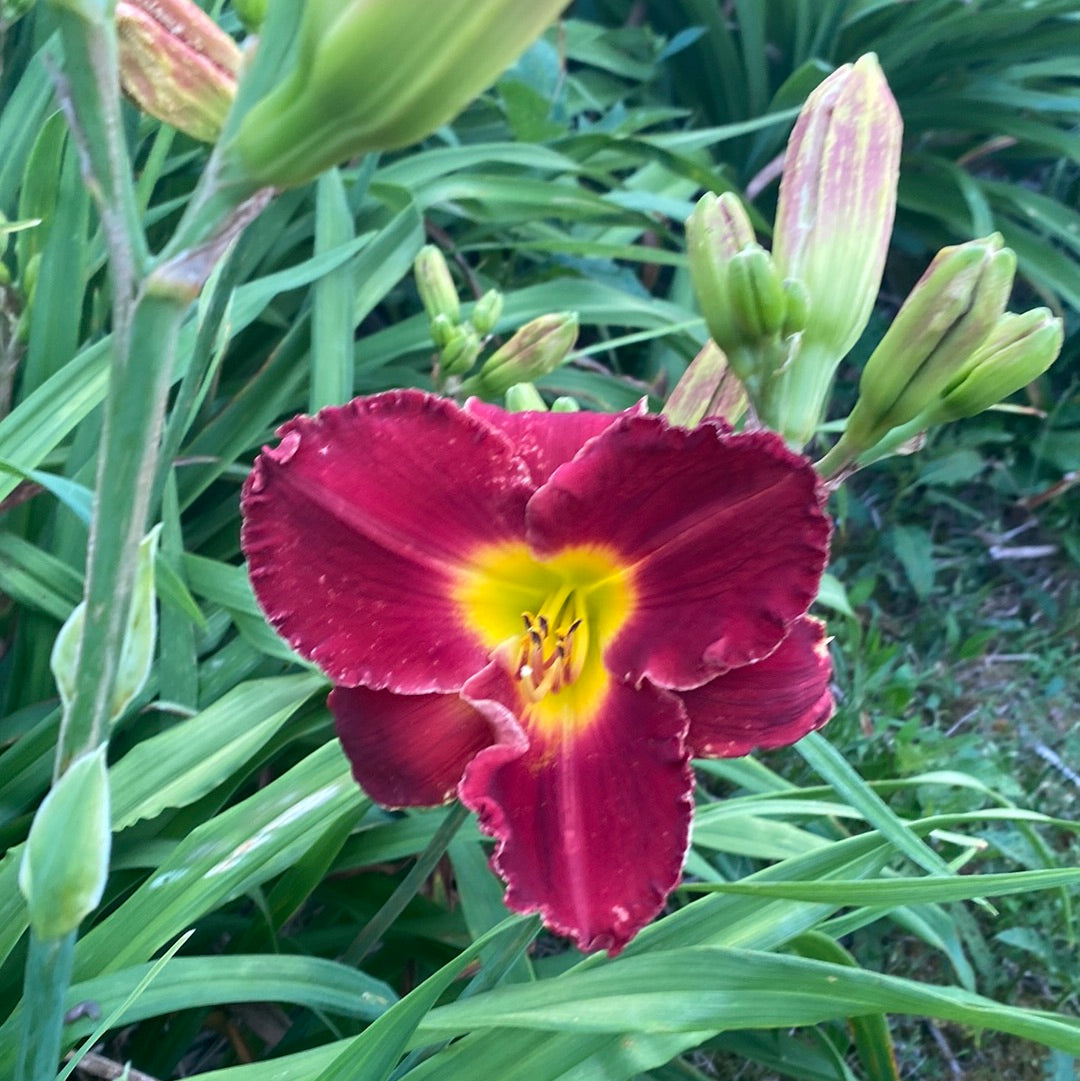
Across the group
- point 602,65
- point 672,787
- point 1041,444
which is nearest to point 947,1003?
point 672,787

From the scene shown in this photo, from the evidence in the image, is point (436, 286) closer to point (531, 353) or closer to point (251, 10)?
point (531, 353)

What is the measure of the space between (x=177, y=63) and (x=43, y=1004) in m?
0.38

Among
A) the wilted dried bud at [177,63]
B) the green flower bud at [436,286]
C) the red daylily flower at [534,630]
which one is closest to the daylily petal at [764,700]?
the red daylily flower at [534,630]

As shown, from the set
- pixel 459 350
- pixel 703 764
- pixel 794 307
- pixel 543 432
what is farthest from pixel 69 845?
pixel 703 764

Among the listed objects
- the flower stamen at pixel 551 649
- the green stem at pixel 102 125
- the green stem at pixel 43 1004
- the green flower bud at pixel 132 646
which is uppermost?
the green stem at pixel 102 125

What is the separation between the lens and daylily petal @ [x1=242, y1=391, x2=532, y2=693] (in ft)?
1.32

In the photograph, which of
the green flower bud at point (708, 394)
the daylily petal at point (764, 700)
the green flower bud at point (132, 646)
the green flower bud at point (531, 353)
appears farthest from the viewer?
the green flower bud at point (531, 353)

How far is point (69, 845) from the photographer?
29 cm

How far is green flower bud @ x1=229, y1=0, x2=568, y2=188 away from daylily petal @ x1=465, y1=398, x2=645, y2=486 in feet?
0.71

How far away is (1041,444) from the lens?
148 cm

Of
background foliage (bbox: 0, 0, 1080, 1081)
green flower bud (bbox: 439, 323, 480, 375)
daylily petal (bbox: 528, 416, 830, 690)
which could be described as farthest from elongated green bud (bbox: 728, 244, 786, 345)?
green flower bud (bbox: 439, 323, 480, 375)

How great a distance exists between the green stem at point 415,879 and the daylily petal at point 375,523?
0.28 feet

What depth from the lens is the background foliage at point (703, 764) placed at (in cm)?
51

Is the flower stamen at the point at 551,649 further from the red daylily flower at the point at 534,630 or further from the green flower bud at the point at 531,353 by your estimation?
the green flower bud at the point at 531,353
